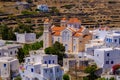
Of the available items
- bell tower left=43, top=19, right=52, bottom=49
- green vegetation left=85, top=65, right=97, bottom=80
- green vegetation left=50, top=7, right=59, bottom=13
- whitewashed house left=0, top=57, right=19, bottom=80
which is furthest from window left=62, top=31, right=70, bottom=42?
green vegetation left=50, top=7, right=59, bottom=13

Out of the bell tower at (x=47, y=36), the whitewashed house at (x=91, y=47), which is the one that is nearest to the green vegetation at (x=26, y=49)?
the bell tower at (x=47, y=36)

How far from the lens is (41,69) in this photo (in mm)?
34250

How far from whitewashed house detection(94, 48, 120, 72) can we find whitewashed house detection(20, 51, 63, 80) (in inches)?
166

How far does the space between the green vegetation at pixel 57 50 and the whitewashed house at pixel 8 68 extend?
392cm

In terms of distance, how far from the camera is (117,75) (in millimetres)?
35281

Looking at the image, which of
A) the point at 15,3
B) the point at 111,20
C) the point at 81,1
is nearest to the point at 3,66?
the point at 111,20

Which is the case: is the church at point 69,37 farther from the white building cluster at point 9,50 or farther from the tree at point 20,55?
the white building cluster at point 9,50

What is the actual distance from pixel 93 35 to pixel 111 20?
40.6 metres

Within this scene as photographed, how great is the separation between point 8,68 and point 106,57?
947cm

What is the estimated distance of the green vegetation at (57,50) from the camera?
39969 mm

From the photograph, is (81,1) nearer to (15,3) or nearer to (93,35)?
(15,3)

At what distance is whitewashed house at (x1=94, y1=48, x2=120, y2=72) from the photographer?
37.6m

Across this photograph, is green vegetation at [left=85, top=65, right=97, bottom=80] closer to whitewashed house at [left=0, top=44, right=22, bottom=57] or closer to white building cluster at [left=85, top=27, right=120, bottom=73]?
white building cluster at [left=85, top=27, right=120, bottom=73]

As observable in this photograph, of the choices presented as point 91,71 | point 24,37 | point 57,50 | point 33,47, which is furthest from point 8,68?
point 24,37
